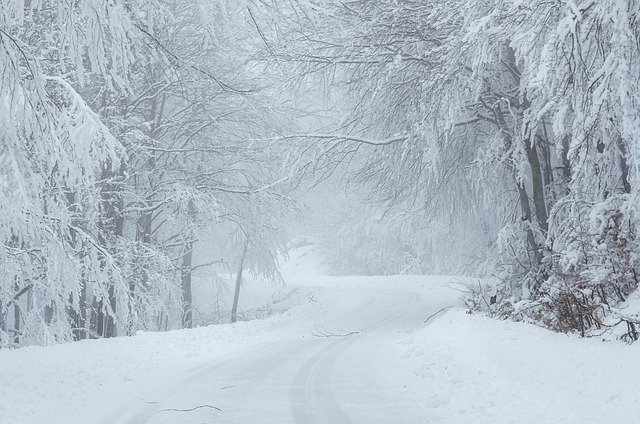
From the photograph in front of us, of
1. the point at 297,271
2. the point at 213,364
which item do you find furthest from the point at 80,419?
the point at 297,271

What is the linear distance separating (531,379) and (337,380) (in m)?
2.73

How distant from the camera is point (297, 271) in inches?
2461

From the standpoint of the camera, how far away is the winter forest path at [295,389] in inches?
241

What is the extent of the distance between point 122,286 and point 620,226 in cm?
850

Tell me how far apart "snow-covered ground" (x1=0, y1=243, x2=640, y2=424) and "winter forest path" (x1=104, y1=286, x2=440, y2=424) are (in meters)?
0.02

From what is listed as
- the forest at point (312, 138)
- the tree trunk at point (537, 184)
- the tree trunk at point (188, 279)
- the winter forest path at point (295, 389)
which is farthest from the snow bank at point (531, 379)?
the tree trunk at point (188, 279)

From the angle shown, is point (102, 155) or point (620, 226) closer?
point (620, 226)

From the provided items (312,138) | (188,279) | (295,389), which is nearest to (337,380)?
(295,389)

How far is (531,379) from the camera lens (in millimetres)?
6125

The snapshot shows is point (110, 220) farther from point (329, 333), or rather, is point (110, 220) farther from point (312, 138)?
point (329, 333)

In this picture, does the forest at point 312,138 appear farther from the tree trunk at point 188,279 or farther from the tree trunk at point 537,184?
the tree trunk at point 188,279

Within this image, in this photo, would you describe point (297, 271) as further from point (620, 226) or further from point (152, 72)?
point (620, 226)

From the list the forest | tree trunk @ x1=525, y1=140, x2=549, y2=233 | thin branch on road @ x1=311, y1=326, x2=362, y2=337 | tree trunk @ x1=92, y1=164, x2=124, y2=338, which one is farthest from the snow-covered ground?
tree trunk @ x1=525, y1=140, x2=549, y2=233

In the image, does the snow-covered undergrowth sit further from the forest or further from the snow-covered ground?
the forest
